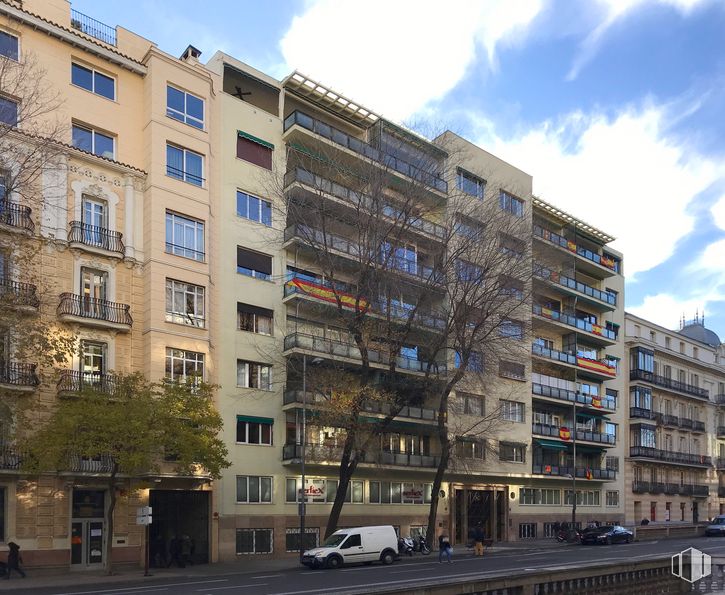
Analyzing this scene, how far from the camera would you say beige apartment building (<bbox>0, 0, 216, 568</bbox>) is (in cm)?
2962

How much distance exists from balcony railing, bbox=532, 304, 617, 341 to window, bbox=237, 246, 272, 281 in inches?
861

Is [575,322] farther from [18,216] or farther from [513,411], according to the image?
[18,216]

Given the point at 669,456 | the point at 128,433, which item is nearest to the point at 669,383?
the point at 669,456

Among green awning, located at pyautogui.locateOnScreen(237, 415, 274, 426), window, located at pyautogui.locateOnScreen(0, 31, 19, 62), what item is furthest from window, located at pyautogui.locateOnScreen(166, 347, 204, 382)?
window, located at pyautogui.locateOnScreen(0, 31, 19, 62)

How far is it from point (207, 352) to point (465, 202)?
17.4 meters

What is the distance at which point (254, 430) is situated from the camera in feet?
124

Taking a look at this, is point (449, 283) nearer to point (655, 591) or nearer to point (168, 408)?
point (168, 408)

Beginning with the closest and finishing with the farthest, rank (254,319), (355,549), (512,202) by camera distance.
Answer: (355,549), (254,319), (512,202)

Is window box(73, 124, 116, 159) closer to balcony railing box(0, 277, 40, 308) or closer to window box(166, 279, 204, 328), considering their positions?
window box(166, 279, 204, 328)

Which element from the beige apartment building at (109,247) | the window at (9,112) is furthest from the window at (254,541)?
the window at (9,112)

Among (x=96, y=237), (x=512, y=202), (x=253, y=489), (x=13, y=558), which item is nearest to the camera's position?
(x=13, y=558)

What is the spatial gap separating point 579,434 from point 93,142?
40.0 metres

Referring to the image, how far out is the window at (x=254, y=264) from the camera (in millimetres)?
38781

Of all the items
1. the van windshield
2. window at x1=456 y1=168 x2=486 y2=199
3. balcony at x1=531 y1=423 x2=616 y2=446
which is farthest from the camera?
balcony at x1=531 y1=423 x2=616 y2=446
